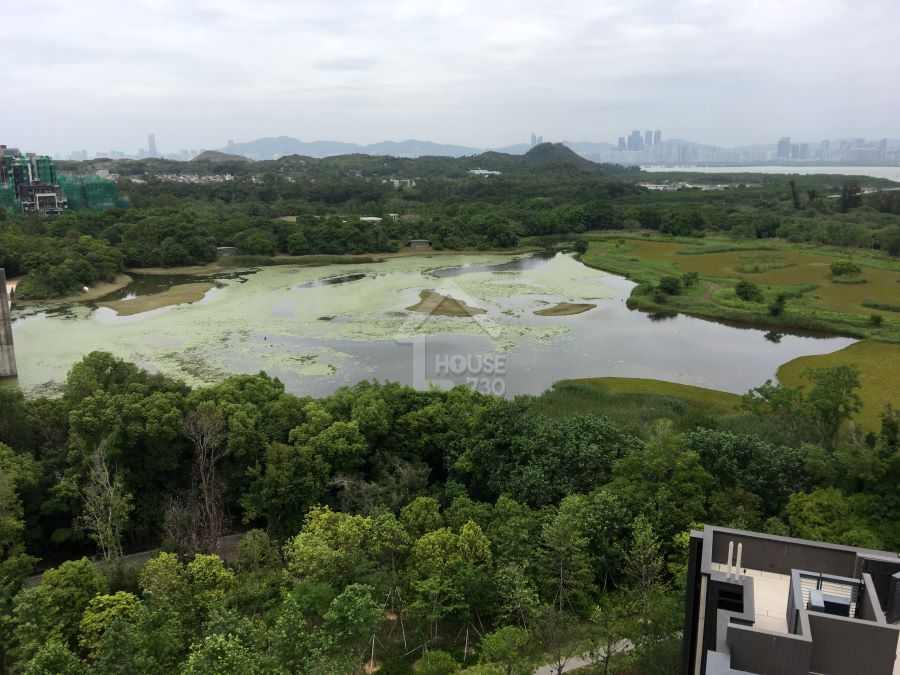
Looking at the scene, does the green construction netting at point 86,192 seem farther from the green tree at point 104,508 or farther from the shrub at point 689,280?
the green tree at point 104,508

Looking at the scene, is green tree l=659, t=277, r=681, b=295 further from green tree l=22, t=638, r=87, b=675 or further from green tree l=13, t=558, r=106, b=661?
green tree l=22, t=638, r=87, b=675

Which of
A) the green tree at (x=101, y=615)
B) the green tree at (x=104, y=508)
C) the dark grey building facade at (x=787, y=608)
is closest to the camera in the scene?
the dark grey building facade at (x=787, y=608)

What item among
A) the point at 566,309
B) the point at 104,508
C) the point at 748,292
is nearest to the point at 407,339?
the point at 566,309

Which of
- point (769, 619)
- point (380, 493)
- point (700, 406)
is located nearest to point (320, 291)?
point (700, 406)

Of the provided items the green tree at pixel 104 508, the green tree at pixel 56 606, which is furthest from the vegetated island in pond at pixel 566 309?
the green tree at pixel 56 606

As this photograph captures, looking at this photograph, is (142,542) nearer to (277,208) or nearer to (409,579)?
(409,579)
